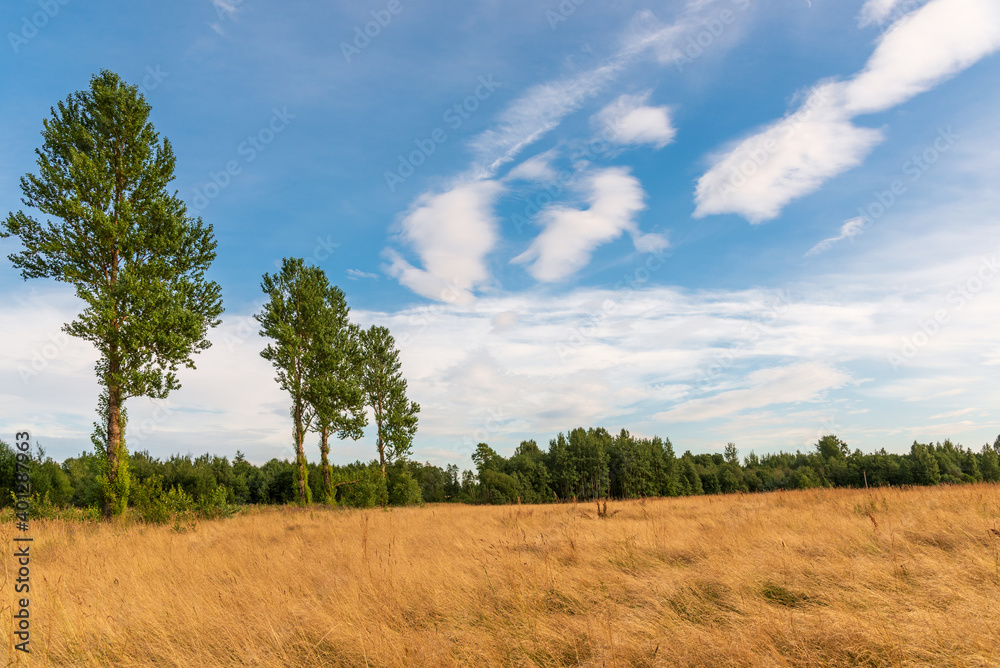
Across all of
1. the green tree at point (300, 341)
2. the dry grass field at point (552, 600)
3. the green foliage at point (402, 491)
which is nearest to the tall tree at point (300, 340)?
the green tree at point (300, 341)

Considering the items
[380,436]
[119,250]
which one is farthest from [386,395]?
[119,250]

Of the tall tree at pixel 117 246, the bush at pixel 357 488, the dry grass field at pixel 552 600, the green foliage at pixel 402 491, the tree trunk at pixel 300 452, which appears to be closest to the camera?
the dry grass field at pixel 552 600

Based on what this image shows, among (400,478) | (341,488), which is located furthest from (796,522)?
(400,478)

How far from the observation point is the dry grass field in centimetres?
398

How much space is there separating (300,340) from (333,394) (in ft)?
11.8

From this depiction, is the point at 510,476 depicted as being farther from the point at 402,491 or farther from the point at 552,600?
the point at 552,600

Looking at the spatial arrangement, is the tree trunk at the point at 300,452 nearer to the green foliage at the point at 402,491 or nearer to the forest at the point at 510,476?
the forest at the point at 510,476

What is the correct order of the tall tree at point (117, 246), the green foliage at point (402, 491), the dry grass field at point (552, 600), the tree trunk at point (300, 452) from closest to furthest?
the dry grass field at point (552, 600) → the tall tree at point (117, 246) → the tree trunk at point (300, 452) → the green foliage at point (402, 491)

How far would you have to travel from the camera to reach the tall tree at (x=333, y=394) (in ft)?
87.0

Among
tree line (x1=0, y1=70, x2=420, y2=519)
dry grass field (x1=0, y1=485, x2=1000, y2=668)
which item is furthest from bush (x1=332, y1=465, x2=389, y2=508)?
dry grass field (x1=0, y1=485, x2=1000, y2=668)

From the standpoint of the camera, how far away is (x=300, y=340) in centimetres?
2664

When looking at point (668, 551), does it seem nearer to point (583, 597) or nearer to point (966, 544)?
point (583, 597)

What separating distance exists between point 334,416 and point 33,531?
14982mm

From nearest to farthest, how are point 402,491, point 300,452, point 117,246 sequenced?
point 117,246
point 300,452
point 402,491
